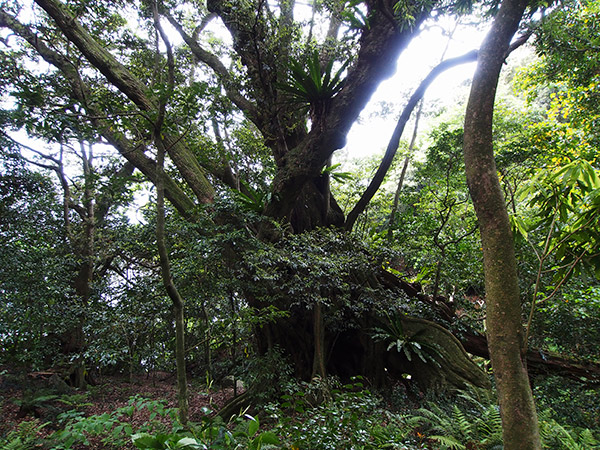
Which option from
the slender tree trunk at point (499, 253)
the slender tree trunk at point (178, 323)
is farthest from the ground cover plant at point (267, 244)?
the slender tree trunk at point (499, 253)

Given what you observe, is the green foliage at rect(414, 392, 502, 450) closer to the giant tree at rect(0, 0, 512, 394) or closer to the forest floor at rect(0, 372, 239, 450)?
the giant tree at rect(0, 0, 512, 394)

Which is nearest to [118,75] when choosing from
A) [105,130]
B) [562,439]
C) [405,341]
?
[105,130]

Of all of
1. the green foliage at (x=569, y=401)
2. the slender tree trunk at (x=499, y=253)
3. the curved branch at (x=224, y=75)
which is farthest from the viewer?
the curved branch at (x=224, y=75)

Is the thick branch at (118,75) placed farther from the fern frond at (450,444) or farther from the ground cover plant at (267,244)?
the fern frond at (450,444)

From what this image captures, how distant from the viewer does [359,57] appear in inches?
161

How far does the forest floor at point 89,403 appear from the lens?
3607mm

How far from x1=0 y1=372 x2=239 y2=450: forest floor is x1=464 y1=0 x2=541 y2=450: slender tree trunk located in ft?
9.08

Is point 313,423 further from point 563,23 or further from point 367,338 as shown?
point 563,23

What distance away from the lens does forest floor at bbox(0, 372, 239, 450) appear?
361 centimetres

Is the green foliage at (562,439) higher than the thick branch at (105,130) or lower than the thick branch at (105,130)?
lower

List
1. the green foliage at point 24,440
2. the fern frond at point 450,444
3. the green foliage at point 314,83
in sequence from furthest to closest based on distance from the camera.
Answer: the green foliage at point 314,83 → the green foliage at point 24,440 → the fern frond at point 450,444

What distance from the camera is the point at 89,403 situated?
3299 mm

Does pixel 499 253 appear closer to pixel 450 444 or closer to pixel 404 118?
pixel 450 444

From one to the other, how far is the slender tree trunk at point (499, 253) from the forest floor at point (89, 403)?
2.77 metres
